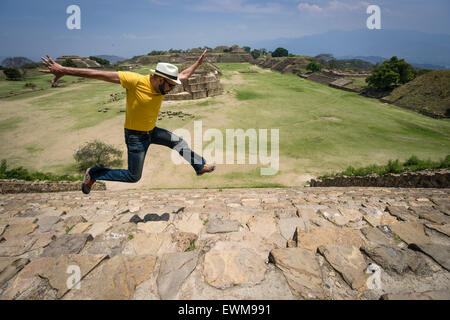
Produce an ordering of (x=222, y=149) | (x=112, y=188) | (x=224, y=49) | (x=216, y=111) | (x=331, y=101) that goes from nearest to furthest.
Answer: (x=112, y=188) < (x=222, y=149) < (x=216, y=111) < (x=331, y=101) < (x=224, y=49)

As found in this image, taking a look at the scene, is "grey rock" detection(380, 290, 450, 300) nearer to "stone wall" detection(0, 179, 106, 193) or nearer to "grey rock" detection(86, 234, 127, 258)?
"grey rock" detection(86, 234, 127, 258)

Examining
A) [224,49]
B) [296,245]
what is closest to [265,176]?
[296,245]

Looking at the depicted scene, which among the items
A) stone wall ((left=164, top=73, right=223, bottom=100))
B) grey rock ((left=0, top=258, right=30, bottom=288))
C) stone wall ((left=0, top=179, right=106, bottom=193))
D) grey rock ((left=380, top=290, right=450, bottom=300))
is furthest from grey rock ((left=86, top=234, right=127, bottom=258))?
stone wall ((left=164, top=73, right=223, bottom=100))

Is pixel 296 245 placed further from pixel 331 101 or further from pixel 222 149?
pixel 331 101

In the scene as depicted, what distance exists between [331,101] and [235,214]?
27.9 meters

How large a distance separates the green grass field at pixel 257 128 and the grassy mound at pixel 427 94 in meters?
1.81

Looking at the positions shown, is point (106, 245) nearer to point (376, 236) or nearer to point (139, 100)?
point (139, 100)

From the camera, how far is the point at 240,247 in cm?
234

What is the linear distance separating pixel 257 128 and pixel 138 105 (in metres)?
14.2

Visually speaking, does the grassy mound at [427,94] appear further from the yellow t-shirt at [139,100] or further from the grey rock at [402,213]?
the yellow t-shirt at [139,100]

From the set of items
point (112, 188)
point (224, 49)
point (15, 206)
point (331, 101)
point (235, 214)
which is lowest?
point (112, 188)

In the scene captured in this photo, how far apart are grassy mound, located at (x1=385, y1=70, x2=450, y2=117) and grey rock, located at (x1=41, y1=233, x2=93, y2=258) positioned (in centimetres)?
3202
